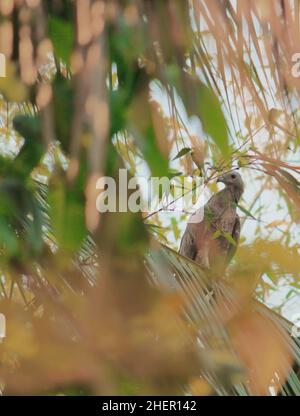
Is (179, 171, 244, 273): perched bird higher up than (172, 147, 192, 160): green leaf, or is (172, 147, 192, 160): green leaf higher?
(172, 147, 192, 160): green leaf

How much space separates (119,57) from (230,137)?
186mm

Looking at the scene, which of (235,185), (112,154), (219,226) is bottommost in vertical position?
(219,226)

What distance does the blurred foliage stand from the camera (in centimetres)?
93

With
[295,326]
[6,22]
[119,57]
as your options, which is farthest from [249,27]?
[295,326]

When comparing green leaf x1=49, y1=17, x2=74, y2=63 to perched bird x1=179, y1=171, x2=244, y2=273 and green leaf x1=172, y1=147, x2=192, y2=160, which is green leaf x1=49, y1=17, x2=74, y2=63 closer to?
green leaf x1=172, y1=147, x2=192, y2=160

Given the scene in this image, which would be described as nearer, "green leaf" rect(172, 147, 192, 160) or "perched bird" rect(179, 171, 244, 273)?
"green leaf" rect(172, 147, 192, 160)

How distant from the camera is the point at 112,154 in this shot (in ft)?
3.34

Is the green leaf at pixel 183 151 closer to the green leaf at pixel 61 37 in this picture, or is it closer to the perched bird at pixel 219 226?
the green leaf at pixel 61 37

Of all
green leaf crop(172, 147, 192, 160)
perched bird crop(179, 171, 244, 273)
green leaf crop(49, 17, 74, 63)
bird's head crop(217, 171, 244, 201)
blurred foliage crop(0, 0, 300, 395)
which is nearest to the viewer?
blurred foliage crop(0, 0, 300, 395)

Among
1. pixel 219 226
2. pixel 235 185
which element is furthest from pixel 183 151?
pixel 235 185

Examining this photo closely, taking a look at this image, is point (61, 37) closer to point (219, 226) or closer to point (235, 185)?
point (219, 226)

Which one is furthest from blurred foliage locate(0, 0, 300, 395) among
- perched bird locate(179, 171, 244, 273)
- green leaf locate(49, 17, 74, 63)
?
perched bird locate(179, 171, 244, 273)

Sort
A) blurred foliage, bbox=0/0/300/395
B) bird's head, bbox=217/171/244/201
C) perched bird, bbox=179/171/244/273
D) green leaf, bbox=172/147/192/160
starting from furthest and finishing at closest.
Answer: bird's head, bbox=217/171/244/201 < perched bird, bbox=179/171/244/273 < green leaf, bbox=172/147/192/160 < blurred foliage, bbox=0/0/300/395

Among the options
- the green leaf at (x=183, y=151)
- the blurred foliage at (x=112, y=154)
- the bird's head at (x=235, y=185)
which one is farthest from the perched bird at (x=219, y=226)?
the blurred foliage at (x=112, y=154)
